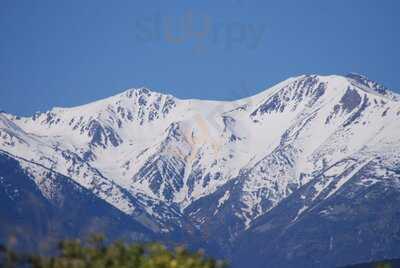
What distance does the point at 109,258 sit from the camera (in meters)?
139

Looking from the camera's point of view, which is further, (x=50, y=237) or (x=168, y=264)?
(x=50, y=237)

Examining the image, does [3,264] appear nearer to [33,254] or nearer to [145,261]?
[33,254]

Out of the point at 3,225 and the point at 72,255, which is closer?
the point at 3,225

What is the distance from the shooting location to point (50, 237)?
144m

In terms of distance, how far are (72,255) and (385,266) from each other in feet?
112

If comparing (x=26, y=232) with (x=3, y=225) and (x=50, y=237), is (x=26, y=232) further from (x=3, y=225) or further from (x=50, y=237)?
(x=50, y=237)

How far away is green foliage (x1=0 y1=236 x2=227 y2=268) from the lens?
13300 centimetres

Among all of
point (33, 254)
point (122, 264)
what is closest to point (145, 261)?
point (122, 264)

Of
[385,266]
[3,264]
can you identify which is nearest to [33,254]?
[3,264]

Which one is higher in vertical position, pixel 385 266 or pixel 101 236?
pixel 101 236

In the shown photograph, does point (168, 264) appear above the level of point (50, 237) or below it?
below

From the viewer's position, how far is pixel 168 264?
13062 centimetres

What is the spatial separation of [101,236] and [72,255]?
4274 mm

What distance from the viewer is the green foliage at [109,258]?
133 metres
